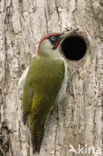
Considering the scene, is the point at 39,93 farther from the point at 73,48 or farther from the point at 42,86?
the point at 73,48

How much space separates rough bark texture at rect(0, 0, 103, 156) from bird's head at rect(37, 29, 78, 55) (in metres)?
0.12

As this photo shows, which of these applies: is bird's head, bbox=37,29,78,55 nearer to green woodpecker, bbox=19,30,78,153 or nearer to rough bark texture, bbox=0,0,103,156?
green woodpecker, bbox=19,30,78,153

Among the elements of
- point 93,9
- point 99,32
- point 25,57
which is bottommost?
point 25,57

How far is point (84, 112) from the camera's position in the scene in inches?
171

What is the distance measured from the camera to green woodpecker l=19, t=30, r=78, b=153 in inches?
166

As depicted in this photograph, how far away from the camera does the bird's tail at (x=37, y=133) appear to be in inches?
165

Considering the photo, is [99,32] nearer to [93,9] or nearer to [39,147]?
[93,9]

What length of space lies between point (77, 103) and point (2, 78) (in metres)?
1.12

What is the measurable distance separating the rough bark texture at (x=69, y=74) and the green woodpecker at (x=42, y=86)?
0.42 ft

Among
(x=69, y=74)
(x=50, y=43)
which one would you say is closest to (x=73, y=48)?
(x=50, y=43)

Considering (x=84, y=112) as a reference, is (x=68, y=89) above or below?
above

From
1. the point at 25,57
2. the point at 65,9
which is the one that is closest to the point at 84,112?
the point at 25,57

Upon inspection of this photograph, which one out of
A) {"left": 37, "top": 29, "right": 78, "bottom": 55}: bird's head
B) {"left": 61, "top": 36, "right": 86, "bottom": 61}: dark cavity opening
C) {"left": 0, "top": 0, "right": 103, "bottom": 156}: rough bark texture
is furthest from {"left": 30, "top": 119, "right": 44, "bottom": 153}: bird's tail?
{"left": 61, "top": 36, "right": 86, "bottom": 61}: dark cavity opening

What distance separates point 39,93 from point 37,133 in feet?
A: 1.68
